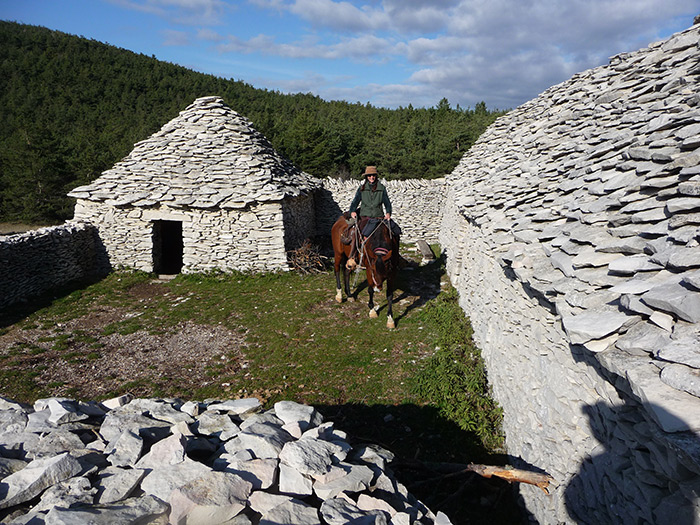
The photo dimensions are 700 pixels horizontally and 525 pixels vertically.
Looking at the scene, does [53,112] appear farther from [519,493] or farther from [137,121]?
[519,493]

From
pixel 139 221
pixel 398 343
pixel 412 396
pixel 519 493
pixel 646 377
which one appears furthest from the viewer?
pixel 139 221

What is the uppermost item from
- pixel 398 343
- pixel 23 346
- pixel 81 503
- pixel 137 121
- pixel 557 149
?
pixel 137 121

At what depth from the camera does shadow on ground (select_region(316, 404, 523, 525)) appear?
13.6ft

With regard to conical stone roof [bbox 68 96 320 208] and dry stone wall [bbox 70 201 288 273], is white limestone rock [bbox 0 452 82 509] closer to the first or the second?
conical stone roof [bbox 68 96 320 208]

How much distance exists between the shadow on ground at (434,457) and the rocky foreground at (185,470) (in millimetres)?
1106

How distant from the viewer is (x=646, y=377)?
2059 millimetres

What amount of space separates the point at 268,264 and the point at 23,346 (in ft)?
21.9

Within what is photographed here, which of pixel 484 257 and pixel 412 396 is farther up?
pixel 484 257

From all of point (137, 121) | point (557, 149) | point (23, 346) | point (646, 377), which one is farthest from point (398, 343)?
point (137, 121)

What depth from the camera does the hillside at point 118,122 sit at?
25109mm

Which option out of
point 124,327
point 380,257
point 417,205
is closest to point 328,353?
point 380,257

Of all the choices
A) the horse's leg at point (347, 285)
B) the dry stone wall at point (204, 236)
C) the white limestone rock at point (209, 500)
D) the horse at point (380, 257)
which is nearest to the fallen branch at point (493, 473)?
the white limestone rock at point (209, 500)

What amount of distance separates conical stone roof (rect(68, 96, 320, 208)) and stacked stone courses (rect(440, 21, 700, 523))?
8328 mm

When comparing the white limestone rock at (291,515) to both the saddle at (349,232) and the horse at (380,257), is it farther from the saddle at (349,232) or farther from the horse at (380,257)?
the saddle at (349,232)
